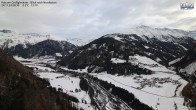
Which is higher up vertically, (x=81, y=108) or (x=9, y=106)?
(x=9, y=106)

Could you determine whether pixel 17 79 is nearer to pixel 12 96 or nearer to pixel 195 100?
pixel 12 96

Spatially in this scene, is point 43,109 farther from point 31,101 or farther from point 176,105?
point 176,105

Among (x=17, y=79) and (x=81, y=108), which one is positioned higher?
(x=17, y=79)

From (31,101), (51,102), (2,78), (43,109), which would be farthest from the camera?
(51,102)

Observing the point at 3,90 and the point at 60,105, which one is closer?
the point at 3,90

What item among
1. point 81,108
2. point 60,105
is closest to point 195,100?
point 81,108

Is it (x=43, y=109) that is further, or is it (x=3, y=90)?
(x=43, y=109)

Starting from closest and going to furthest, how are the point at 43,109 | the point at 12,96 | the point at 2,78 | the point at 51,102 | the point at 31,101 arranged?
1. the point at 12,96
2. the point at 31,101
3. the point at 43,109
4. the point at 2,78
5. the point at 51,102

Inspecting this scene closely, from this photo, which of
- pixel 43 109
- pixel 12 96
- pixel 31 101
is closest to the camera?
pixel 12 96

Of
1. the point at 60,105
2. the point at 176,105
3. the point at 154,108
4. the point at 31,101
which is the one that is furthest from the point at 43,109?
the point at 176,105
